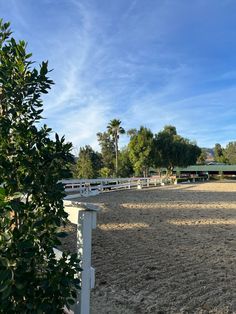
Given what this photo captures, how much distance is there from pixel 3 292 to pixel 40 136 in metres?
1.07

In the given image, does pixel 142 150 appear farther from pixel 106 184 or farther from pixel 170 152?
pixel 106 184

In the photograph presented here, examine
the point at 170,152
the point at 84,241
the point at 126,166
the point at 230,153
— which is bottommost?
the point at 84,241

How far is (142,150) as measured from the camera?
3906 cm

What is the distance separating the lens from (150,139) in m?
39.5

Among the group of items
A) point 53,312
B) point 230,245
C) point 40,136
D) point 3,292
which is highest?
point 40,136

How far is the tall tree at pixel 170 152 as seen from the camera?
41.7 m

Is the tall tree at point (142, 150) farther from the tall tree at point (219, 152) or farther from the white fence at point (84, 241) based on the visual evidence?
the tall tree at point (219, 152)

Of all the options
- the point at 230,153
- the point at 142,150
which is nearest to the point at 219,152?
the point at 230,153

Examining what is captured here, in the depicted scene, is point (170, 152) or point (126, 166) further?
point (126, 166)

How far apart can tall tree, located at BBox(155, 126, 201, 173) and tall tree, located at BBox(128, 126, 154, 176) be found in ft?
6.43

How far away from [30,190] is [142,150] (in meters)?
37.0

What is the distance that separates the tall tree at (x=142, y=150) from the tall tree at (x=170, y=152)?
196 cm

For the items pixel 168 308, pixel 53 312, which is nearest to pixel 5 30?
pixel 53 312

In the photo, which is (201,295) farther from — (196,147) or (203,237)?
(196,147)
